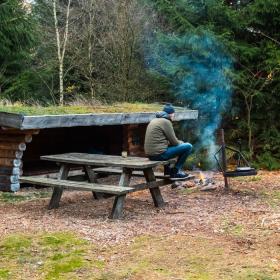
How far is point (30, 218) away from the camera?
7.62 m

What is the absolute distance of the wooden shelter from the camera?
30.5ft

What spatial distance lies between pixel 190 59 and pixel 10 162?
6571 millimetres

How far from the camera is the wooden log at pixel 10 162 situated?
9594 millimetres

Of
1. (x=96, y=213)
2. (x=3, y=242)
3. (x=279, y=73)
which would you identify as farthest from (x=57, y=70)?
(x=3, y=242)

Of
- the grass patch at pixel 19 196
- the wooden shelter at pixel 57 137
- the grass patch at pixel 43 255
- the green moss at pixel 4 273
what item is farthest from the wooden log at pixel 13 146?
the green moss at pixel 4 273

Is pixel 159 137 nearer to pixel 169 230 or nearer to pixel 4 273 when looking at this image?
pixel 169 230

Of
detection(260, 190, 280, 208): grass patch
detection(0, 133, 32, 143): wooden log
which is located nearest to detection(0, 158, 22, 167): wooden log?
detection(0, 133, 32, 143): wooden log

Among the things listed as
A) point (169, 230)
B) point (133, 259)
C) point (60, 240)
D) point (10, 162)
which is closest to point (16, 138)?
point (10, 162)

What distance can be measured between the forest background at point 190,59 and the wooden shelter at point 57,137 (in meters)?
1.49

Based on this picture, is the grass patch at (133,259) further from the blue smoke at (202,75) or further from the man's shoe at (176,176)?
the blue smoke at (202,75)

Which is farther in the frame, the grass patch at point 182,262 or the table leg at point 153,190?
the table leg at point 153,190

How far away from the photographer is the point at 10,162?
9.65 meters

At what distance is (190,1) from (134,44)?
357 centimetres

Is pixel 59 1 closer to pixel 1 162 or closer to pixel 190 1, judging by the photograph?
pixel 190 1
